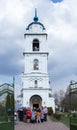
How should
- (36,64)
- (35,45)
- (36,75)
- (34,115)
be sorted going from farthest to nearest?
(35,45) → (36,64) → (36,75) → (34,115)

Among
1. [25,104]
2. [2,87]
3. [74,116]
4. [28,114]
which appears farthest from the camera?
[25,104]

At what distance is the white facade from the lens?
64938mm

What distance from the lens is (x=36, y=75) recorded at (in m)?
65.4

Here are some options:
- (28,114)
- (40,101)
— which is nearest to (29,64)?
(40,101)

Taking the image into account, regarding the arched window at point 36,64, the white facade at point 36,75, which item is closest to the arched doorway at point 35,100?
Answer: the white facade at point 36,75

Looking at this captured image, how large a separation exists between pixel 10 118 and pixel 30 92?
47.0 m

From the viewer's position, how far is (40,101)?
65.2 m

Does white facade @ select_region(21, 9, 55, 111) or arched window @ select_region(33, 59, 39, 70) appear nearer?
white facade @ select_region(21, 9, 55, 111)

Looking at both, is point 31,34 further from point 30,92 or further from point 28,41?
point 30,92

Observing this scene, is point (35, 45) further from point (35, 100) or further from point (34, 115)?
point (34, 115)

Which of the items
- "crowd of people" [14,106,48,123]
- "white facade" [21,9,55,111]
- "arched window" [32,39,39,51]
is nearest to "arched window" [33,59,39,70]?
"white facade" [21,9,55,111]

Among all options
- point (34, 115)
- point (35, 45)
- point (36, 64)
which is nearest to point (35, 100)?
point (36, 64)

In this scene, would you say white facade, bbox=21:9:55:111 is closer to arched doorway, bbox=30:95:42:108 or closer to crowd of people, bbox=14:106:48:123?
arched doorway, bbox=30:95:42:108

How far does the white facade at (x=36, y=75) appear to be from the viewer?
64.9 m
